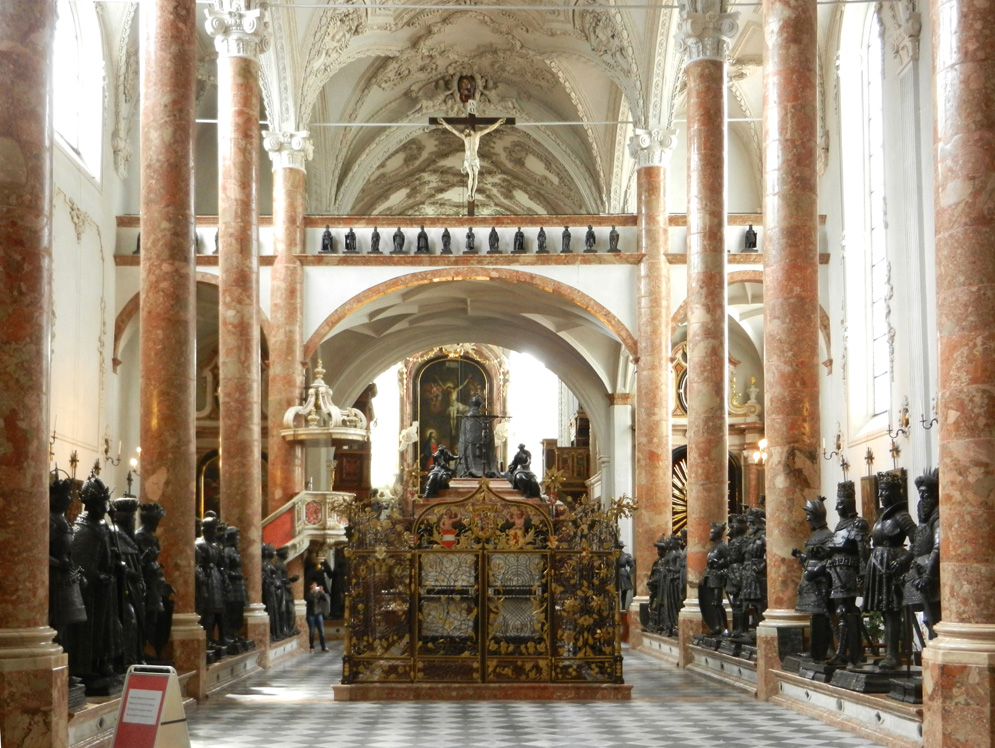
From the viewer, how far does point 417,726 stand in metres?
12.4

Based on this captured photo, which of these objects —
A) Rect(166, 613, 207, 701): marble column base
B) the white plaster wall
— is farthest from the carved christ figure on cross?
Rect(166, 613, 207, 701): marble column base

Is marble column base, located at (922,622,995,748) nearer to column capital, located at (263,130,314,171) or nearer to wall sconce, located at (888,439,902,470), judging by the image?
wall sconce, located at (888,439,902,470)

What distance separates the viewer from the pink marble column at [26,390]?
8.55m

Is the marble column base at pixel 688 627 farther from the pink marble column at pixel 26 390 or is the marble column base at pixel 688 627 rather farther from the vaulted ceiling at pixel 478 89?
the pink marble column at pixel 26 390

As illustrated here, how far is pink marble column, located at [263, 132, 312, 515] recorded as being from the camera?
2725 cm

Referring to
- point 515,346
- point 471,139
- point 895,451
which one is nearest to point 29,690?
point 895,451

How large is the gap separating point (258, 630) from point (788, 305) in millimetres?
9148

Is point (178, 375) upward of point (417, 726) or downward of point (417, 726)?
upward

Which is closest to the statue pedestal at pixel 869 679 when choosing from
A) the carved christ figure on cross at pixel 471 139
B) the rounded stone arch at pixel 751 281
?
the rounded stone arch at pixel 751 281

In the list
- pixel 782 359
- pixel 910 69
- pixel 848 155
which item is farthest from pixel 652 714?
pixel 848 155

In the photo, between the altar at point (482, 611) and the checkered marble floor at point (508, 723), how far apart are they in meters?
0.47

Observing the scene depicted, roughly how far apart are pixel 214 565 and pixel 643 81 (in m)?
15.3

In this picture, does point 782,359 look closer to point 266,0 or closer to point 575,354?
point 266,0

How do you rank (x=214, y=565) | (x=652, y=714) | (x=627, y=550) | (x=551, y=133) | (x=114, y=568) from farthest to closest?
(x=551, y=133)
(x=627, y=550)
(x=214, y=565)
(x=652, y=714)
(x=114, y=568)
